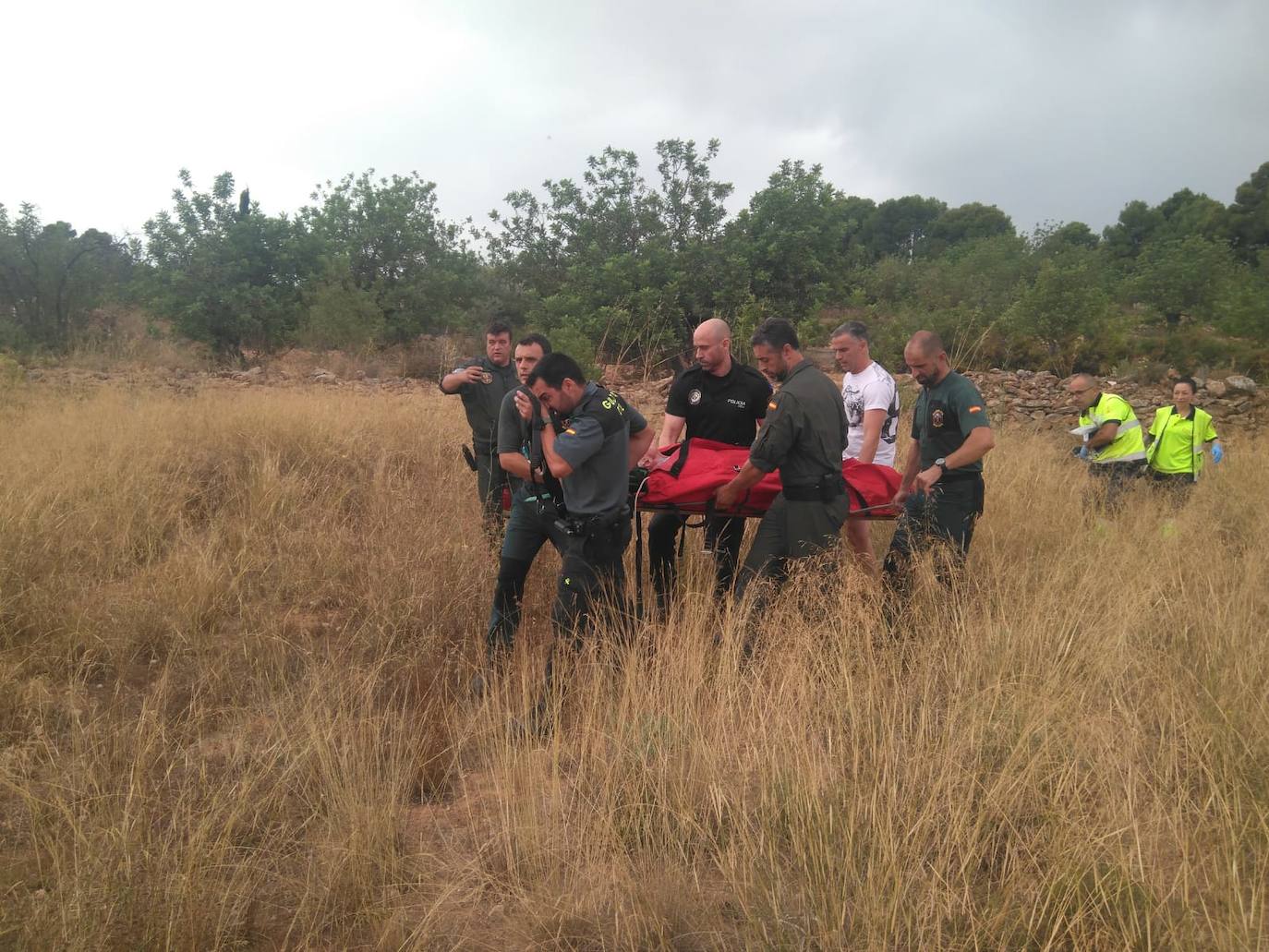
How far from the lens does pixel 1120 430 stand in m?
6.80

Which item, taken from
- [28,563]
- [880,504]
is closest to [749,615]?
[880,504]

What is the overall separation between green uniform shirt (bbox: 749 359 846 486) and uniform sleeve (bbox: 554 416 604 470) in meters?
0.81

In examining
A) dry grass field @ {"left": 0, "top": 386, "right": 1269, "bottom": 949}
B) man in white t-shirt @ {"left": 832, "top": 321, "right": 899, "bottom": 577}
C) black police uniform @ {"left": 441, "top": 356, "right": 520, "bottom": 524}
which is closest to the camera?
dry grass field @ {"left": 0, "top": 386, "right": 1269, "bottom": 949}

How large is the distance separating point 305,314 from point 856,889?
1819cm

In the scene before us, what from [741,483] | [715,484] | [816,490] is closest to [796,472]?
[816,490]

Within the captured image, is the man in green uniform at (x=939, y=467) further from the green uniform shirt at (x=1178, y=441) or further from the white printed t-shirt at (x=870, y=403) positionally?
the green uniform shirt at (x=1178, y=441)

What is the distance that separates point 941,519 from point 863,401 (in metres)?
0.96

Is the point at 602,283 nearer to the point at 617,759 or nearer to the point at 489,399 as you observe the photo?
the point at 489,399

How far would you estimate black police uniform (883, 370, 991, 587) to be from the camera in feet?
14.5

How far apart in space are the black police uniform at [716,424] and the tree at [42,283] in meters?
16.0

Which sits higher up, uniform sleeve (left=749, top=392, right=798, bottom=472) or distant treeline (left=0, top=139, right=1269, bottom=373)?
distant treeline (left=0, top=139, right=1269, bottom=373)

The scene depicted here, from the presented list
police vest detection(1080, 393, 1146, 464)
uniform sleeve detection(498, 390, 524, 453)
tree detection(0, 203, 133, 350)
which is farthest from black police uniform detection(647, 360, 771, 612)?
tree detection(0, 203, 133, 350)

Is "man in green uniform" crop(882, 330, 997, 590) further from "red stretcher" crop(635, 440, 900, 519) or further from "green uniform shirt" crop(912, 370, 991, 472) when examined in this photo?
"red stretcher" crop(635, 440, 900, 519)

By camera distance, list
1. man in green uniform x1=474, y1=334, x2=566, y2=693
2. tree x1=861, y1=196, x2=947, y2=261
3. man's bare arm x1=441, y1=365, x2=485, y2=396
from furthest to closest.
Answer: tree x1=861, y1=196, x2=947, y2=261
man's bare arm x1=441, y1=365, x2=485, y2=396
man in green uniform x1=474, y1=334, x2=566, y2=693
